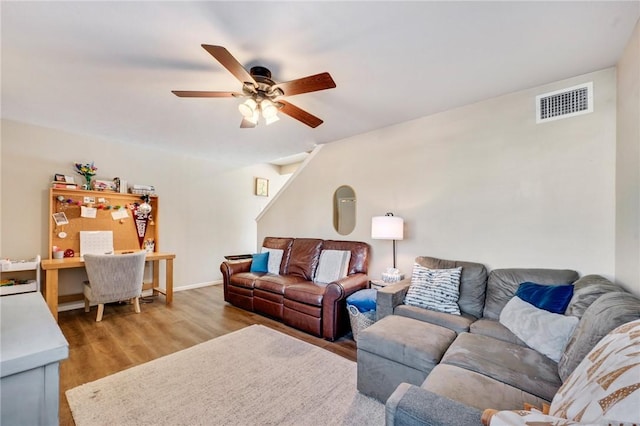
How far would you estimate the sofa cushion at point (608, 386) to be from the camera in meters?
0.62

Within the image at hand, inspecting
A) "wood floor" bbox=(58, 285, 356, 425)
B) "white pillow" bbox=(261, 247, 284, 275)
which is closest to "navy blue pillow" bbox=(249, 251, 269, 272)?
"white pillow" bbox=(261, 247, 284, 275)

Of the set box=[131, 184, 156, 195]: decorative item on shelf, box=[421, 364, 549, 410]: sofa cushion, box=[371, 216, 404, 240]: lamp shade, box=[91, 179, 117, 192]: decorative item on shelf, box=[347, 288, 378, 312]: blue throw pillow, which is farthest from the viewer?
box=[131, 184, 156, 195]: decorative item on shelf

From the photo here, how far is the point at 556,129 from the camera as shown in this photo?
Answer: 228cm

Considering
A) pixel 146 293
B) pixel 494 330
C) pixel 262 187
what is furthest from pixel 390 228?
pixel 146 293

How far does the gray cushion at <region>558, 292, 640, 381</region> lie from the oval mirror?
257 cm

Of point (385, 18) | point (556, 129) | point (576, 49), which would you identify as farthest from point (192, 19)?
point (556, 129)

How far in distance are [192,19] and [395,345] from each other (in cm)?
241

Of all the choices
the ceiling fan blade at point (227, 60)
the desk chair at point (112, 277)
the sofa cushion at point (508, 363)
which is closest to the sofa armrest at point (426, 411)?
the sofa cushion at point (508, 363)

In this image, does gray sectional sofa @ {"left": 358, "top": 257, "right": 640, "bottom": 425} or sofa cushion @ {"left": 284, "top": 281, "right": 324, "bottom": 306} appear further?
sofa cushion @ {"left": 284, "top": 281, "right": 324, "bottom": 306}

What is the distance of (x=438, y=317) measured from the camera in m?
2.13

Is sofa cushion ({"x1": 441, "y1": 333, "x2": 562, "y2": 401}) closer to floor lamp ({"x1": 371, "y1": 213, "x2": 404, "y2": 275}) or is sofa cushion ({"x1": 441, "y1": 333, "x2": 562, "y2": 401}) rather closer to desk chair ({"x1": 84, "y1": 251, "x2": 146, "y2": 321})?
floor lamp ({"x1": 371, "y1": 213, "x2": 404, "y2": 275})

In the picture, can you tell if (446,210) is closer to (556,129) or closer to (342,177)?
(556,129)

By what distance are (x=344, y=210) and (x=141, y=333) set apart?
9.40 feet

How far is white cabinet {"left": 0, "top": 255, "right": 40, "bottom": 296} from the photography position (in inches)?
115
